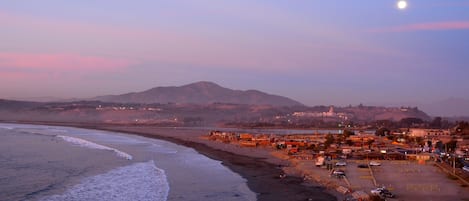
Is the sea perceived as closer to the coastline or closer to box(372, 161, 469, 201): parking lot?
the coastline

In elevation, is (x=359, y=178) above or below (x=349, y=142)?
below

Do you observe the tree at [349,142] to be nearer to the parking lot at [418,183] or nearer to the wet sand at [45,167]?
the parking lot at [418,183]

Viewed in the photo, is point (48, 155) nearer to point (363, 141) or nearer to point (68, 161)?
point (68, 161)

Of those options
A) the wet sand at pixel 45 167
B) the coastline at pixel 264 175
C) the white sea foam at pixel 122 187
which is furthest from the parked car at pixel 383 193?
the wet sand at pixel 45 167

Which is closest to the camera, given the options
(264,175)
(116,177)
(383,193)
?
(383,193)

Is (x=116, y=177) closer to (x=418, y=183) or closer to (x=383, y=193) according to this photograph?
(x=383, y=193)

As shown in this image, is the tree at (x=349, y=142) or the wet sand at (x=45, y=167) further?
the tree at (x=349, y=142)

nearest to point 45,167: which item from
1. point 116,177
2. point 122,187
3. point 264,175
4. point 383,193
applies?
point 116,177

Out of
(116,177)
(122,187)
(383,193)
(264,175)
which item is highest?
(383,193)
